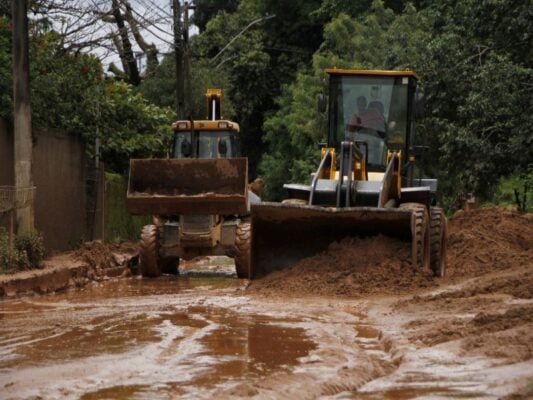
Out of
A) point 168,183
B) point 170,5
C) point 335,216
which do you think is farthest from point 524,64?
point 335,216

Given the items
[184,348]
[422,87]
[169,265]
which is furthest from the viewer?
[422,87]

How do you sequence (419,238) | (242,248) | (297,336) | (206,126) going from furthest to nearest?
1. (206,126)
2. (242,248)
3. (419,238)
4. (297,336)

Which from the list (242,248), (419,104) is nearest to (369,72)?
(419,104)

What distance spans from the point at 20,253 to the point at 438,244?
6.89m

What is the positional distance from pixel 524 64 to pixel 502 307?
18.1 m

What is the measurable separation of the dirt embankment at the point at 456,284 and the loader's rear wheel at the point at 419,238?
202mm

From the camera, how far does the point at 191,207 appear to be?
20.1 metres

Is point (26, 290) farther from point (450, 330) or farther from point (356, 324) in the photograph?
point (450, 330)

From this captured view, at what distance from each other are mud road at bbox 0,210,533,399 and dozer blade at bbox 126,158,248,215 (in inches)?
78.3

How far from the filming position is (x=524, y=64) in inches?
Answer: 1131

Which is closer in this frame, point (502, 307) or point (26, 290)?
point (502, 307)

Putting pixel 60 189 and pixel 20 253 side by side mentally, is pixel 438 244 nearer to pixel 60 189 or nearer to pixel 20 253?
pixel 20 253

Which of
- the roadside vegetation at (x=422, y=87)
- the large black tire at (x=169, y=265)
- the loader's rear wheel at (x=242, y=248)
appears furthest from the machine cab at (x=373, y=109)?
the large black tire at (x=169, y=265)

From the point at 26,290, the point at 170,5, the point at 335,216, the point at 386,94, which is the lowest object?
the point at 26,290
